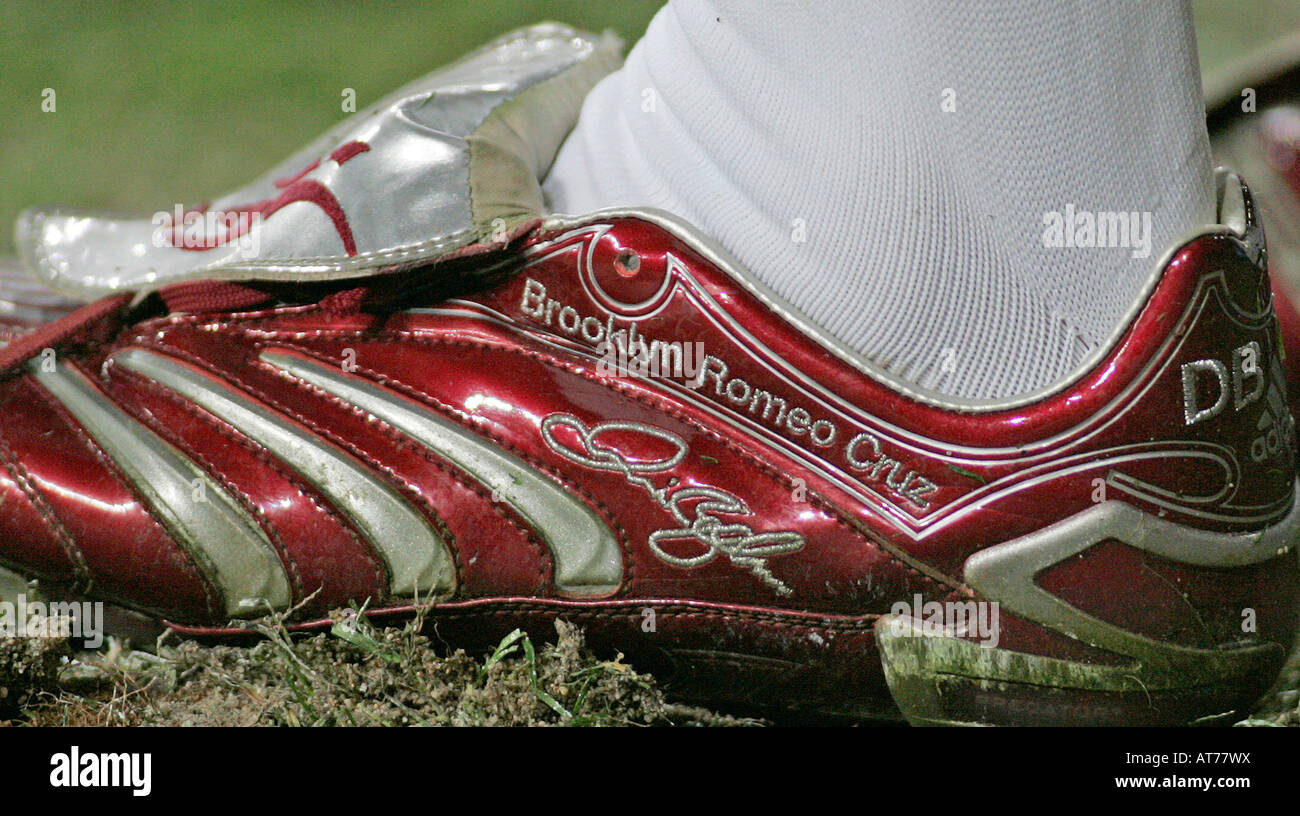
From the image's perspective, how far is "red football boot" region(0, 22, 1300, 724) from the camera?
1115 mm

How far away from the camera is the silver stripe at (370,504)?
123 cm

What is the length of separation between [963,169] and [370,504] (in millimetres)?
674

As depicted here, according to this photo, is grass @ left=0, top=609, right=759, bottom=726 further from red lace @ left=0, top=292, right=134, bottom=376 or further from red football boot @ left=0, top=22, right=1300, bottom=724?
red lace @ left=0, top=292, right=134, bottom=376

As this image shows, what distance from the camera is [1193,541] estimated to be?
112 cm

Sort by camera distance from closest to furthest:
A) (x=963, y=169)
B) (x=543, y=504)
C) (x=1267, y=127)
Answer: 1. (x=963, y=169)
2. (x=543, y=504)
3. (x=1267, y=127)

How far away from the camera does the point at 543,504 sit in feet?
3.95

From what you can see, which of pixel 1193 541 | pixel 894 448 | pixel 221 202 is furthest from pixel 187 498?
pixel 1193 541
